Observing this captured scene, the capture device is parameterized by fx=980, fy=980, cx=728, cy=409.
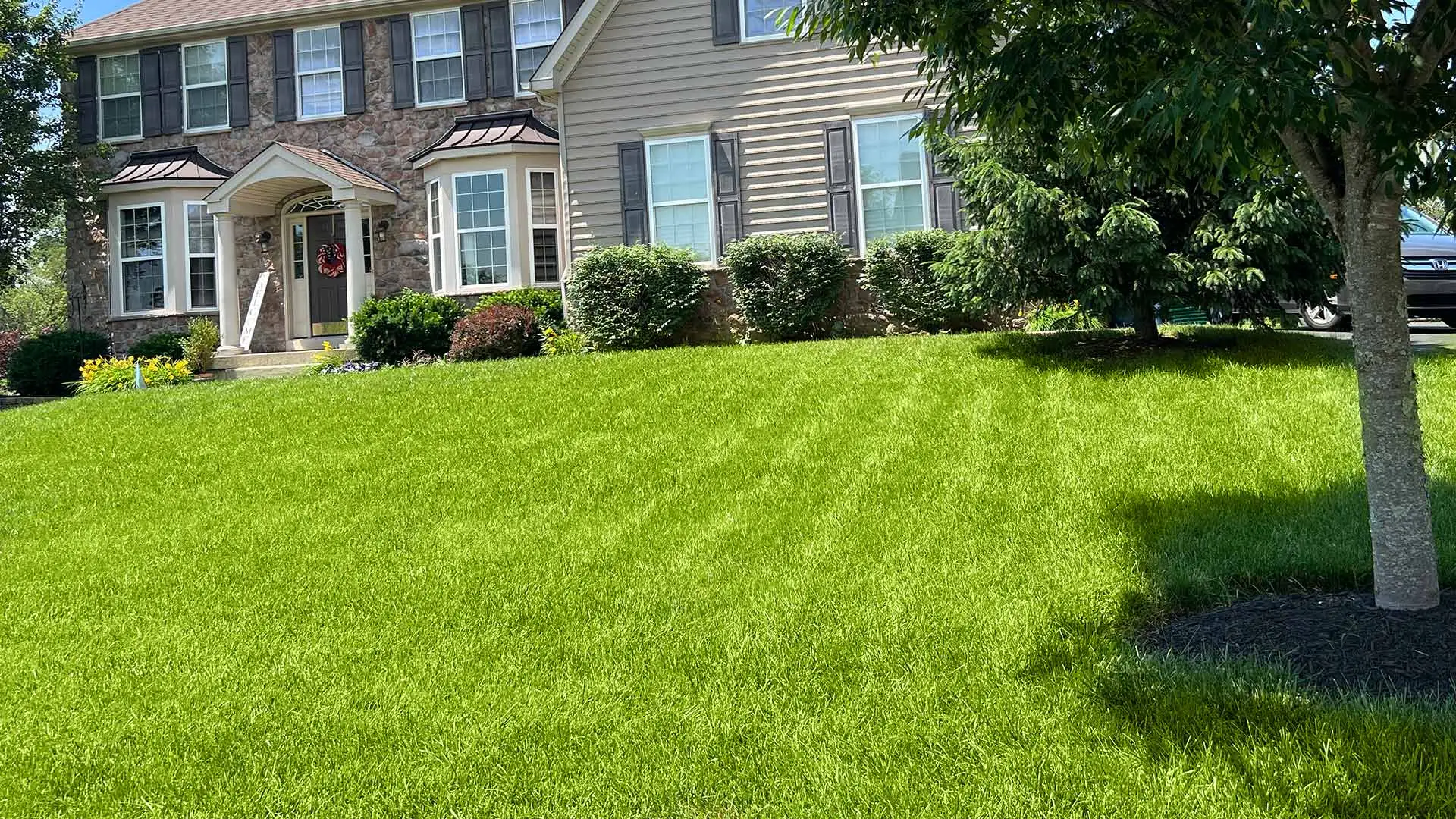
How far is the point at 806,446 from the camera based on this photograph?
6.54m

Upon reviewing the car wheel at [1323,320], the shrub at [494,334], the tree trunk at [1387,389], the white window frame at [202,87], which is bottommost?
the tree trunk at [1387,389]

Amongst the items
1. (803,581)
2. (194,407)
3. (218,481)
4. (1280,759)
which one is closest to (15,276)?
(194,407)

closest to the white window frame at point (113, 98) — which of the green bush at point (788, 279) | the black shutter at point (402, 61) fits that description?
the black shutter at point (402, 61)

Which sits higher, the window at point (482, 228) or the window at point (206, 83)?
the window at point (206, 83)

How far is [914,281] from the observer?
39.4 ft

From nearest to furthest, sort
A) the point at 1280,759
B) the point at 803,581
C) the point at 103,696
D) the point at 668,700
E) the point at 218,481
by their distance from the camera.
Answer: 1. the point at 1280,759
2. the point at 668,700
3. the point at 103,696
4. the point at 803,581
5. the point at 218,481

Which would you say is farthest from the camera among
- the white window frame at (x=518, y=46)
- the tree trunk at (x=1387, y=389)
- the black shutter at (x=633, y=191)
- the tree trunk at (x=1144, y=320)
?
the white window frame at (x=518, y=46)

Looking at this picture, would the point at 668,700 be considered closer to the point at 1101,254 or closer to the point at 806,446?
the point at 806,446

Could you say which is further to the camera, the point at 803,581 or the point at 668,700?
the point at 803,581

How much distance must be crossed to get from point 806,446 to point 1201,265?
414 centimetres

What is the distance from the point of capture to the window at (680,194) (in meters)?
13.5

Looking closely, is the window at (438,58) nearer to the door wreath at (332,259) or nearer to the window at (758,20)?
the door wreath at (332,259)

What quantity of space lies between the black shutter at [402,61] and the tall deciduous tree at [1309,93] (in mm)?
14385

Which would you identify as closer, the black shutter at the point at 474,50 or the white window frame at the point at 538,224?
the white window frame at the point at 538,224
